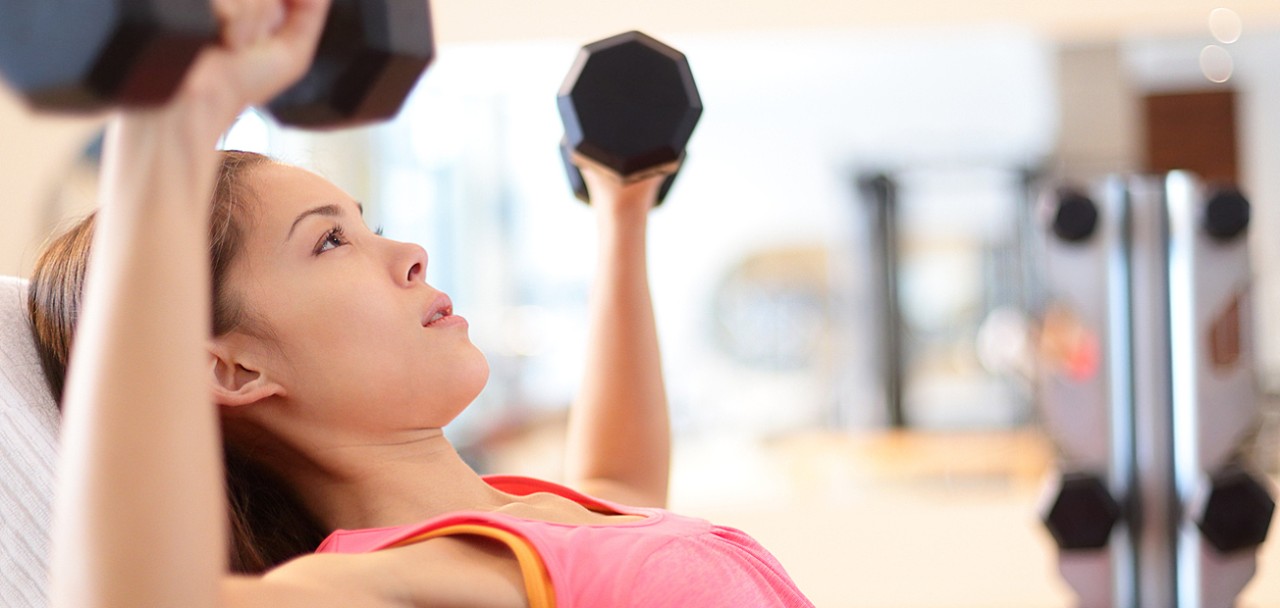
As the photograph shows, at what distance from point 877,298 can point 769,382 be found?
306 centimetres

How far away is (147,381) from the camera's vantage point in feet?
1.72

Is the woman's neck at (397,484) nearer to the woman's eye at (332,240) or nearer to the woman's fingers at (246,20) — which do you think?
the woman's eye at (332,240)

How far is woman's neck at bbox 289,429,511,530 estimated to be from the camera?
3.13 feet

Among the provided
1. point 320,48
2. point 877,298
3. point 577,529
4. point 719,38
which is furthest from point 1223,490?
point 877,298

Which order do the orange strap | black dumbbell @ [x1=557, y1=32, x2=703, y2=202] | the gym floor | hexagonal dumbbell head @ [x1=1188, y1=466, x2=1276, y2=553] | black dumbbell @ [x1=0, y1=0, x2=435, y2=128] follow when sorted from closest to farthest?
black dumbbell @ [x1=0, y1=0, x2=435, y2=128]
the orange strap
black dumbbell @ [x1=557, y1=32, x2=703, y2=202]
hexagonal dumbbell head @ [x1=1188, y1=466, x2=1276, y2=553]
the gym floor

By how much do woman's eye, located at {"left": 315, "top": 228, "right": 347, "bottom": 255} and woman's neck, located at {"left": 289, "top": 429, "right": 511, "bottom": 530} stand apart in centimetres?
15

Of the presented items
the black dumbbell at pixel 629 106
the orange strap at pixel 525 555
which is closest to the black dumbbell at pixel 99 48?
the orange strap at pixel 525 555

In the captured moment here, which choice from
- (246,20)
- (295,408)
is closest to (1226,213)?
(295,408)

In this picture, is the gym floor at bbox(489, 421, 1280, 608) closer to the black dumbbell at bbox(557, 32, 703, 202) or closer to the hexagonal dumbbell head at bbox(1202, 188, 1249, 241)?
the hexagonal dumbbell head at bbox(1202, 188, 1249, 241)

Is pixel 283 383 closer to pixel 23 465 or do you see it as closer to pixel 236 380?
pixel 236 380

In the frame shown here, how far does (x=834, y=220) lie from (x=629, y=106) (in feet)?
27.2

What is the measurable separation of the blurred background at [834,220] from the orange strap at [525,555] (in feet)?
5.19

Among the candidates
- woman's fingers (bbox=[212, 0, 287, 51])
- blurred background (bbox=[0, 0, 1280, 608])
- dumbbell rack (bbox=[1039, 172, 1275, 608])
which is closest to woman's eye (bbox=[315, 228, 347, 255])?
woman's fingers (bbox=[212, 0, 287, 51])

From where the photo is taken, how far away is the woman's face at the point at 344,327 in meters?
0.90
